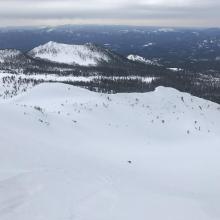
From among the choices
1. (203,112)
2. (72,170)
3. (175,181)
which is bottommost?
(203,112)

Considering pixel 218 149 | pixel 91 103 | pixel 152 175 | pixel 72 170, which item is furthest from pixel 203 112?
pixel 72 170

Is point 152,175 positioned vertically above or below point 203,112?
above

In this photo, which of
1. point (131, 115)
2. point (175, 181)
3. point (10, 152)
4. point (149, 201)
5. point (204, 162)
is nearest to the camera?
point (149, 201)

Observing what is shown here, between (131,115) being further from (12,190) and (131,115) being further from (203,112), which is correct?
(12,190)

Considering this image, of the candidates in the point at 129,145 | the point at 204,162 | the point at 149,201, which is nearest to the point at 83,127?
the point at 129,145

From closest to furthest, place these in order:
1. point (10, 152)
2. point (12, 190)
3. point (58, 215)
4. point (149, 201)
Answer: point (58, 215)
point (12, 190)
point (149, 201)
point (10, 152)

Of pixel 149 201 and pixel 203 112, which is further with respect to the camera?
pixel 203 112
